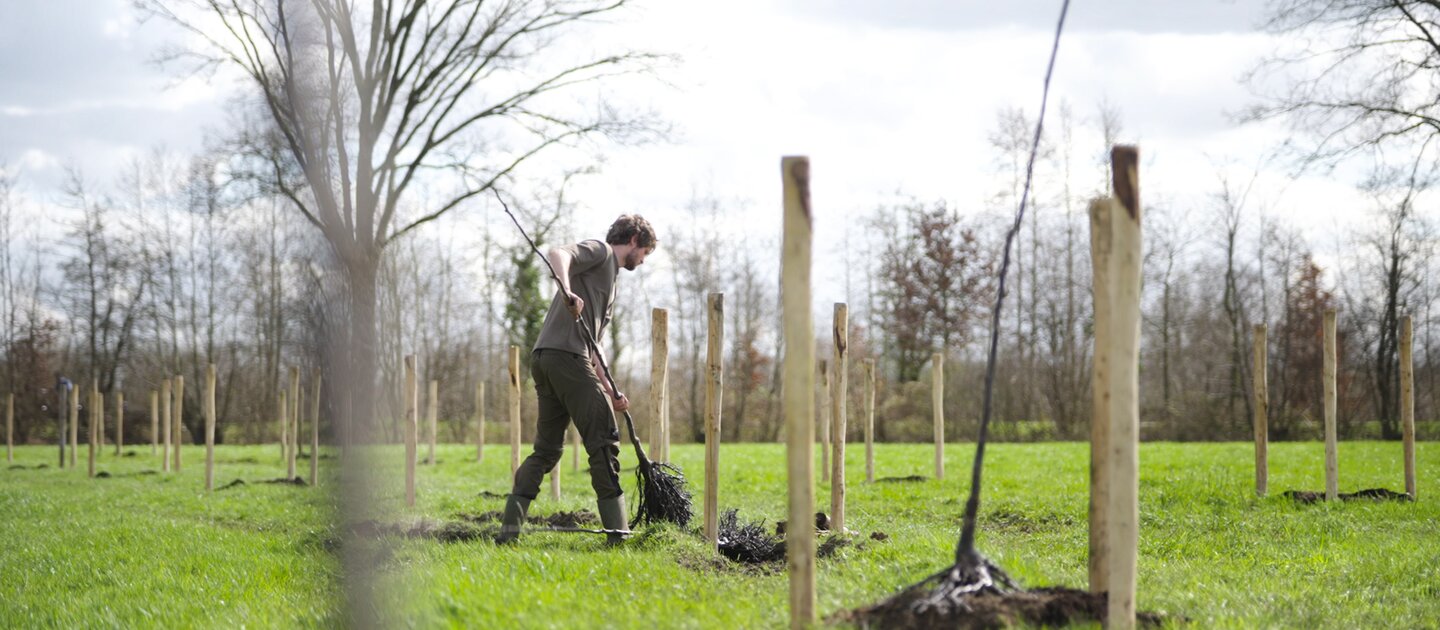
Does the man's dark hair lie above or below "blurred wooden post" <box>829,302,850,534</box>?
above

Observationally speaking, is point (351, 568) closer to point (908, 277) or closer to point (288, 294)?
point (288, 294)

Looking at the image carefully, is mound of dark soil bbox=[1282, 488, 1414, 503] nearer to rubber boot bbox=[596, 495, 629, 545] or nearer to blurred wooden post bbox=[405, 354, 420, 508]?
rubber boot bbox=[596, 495, 629, 545]

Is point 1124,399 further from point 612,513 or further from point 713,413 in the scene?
point 612,513

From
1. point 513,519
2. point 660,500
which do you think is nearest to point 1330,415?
point 660,500

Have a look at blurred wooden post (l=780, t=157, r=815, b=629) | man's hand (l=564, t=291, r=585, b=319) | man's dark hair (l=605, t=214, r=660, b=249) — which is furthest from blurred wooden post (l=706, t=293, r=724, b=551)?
blurred wooden post (l=780, t=157, r=815, b=629)

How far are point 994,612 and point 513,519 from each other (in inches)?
176

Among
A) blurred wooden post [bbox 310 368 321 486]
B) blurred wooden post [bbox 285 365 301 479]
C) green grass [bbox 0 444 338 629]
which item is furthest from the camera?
blurred wooden post [bbox 285 365 301 479]

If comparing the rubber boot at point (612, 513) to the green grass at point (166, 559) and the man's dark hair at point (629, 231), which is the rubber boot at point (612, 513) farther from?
the green grass at point (166, 559)

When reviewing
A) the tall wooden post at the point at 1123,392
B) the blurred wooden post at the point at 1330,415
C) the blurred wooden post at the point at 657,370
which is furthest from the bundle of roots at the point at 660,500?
the blurred wooden post at the point at 1330,415

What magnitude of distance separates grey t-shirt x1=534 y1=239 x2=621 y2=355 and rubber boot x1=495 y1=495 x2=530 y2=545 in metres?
1.16

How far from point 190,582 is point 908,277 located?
3378 centimetres

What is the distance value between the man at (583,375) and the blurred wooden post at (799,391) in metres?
3.19

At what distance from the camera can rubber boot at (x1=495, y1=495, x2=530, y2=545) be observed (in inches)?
290

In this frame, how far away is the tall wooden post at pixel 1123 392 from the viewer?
3.79 meters
